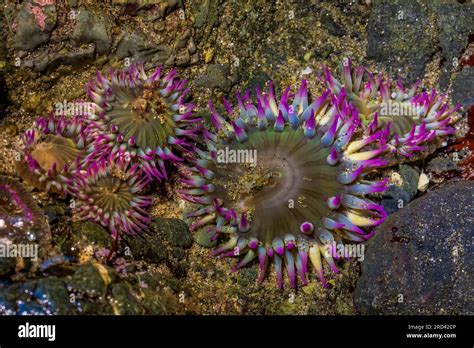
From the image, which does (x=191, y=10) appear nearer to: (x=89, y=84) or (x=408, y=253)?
(x=89, y=84)

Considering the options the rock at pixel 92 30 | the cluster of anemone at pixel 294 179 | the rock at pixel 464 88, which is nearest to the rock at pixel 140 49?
the rock at pixel 92 30

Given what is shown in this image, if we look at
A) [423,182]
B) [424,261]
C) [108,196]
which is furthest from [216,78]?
[424,261]

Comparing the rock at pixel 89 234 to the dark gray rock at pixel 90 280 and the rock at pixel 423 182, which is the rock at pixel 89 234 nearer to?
the dark gray rock at pixel 90 280

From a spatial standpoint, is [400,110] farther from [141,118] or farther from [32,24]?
[32,24]
